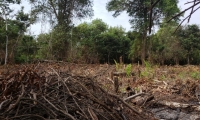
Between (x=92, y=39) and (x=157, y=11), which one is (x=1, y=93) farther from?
(x=92, y=39)

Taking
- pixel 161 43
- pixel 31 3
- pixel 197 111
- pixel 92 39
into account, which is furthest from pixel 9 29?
pixel 161 43

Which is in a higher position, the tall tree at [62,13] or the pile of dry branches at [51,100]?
the tall tree at [62,13]

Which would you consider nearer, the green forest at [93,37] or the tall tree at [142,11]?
the green forest at [93,37]

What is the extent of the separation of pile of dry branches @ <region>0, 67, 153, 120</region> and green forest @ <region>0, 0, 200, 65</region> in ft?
33.1

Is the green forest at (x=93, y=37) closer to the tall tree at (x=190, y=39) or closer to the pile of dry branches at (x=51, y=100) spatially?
the tall tree at (x=190, y=39)

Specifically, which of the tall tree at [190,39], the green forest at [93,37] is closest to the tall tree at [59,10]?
the green forest at [93,37]

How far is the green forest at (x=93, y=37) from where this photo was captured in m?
20.1

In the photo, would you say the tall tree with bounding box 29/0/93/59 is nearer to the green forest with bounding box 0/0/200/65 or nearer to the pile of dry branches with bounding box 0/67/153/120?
the green forest with bounding box 0/0/200/65

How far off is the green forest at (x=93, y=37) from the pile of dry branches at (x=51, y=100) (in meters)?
10.1

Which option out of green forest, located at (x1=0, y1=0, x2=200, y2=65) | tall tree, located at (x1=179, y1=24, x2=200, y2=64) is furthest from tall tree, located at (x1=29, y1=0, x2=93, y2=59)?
tall tree, located at (x1=179, y1=24, x2=200, y2=64)

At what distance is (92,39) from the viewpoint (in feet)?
108

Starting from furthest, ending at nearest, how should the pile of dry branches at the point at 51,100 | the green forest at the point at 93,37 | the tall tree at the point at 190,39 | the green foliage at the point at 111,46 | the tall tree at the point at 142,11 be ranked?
the tall tree at the point at 190,39 < the green foliage at the point at 111,46 < the tall tree at the point at 142,11 < the green forest at the point at 93,37 < the pile of dry branches at the point at 51,100

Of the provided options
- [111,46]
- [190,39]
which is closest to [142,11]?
[111,46]

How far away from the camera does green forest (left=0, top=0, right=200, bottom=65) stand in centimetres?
2008
